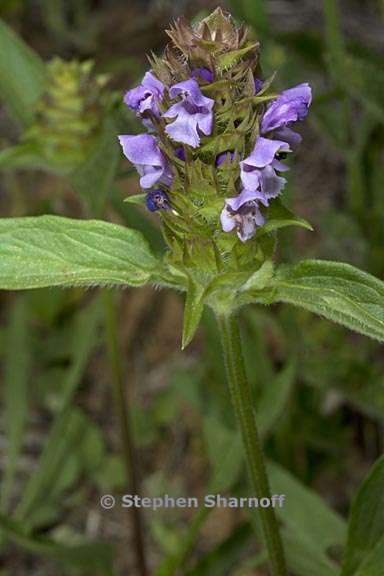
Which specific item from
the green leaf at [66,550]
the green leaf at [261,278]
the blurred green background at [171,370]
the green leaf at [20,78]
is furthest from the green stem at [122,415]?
the green leaf at [261,278]

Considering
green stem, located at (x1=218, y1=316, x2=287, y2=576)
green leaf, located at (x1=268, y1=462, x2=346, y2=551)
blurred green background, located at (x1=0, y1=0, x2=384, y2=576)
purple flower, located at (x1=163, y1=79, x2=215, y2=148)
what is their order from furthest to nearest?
blurred green background, located at (x1=0, y1=0, x2=384, y2=576), green leaf, located at (x1=268, y1=462, x2=346, y2=551), green stem, located at (x1=218, y1=316, x2=287, y2=576), purple flower, located at (x1=163, y1=79, x2=215, y2=148)

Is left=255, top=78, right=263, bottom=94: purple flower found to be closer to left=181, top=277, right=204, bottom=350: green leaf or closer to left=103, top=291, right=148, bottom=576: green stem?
left=181, top=277, right=204, bottom=350: green leaf

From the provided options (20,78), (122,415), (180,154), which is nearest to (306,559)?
(122,415)

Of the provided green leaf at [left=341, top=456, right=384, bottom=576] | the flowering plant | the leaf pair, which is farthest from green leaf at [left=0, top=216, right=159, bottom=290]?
green leaf at [left=341, top=456, right=384, bottom=576]

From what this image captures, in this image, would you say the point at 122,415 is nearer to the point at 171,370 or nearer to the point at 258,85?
the point at 171,370

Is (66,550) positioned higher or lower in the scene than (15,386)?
lower

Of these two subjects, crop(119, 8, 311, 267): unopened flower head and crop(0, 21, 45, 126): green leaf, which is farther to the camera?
crop(0, 21, 45, 126): green leaf

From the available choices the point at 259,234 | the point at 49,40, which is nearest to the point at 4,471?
the point at 259,234
